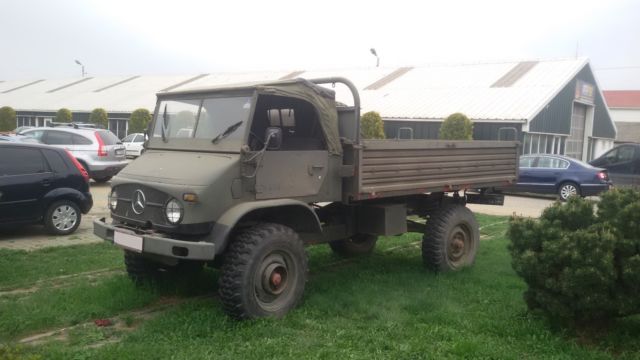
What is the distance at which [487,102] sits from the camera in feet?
87.0

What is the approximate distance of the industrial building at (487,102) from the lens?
2536cm

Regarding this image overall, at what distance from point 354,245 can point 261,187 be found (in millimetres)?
3143

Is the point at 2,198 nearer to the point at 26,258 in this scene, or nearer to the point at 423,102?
the point at 26,258

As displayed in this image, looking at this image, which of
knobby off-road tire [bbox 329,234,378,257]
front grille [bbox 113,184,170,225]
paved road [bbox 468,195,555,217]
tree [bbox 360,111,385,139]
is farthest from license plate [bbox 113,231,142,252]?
tree [bbox 360,111,385,139]

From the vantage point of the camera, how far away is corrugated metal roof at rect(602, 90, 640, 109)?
5922 cm

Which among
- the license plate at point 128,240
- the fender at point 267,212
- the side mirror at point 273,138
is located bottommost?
the license plate at point 128,240

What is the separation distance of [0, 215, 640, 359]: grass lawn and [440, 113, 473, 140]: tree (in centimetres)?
1734

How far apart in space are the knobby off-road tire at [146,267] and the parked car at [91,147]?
10256mm

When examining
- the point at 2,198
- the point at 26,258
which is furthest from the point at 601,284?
the point at 2,198

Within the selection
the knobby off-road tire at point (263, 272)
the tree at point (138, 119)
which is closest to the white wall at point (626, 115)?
the tree at point (138, 119)

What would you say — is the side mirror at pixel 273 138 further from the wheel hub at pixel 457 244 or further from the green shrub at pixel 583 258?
the wheel hub at pixel 457 244

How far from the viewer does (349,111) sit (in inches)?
255

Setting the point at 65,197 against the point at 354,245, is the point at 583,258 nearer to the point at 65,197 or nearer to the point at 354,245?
the point at 354,245

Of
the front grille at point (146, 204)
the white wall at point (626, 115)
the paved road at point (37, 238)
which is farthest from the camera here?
the white wall at point (626, 115)
